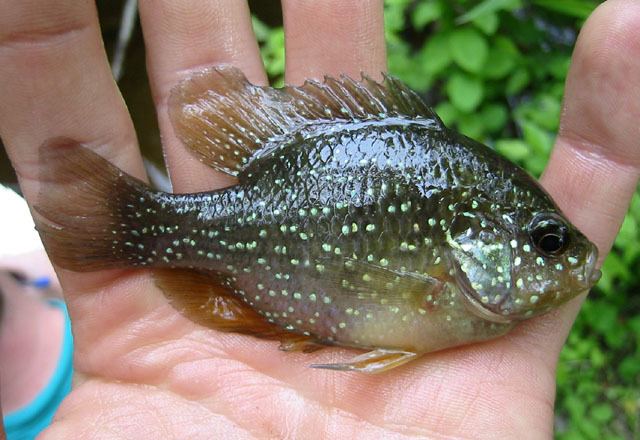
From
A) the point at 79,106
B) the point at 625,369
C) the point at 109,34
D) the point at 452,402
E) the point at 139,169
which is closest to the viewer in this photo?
the point at 452,402

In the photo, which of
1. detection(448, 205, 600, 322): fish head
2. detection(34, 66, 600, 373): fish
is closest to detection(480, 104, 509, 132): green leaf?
detection(34, 66, 600, 373): fish

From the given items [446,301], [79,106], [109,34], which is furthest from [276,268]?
[109,34]

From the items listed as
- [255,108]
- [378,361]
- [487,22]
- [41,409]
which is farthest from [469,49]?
[41,409]

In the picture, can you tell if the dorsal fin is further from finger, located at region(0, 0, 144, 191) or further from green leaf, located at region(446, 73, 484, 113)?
green leaf, located at region(446, 73, 484, 113)

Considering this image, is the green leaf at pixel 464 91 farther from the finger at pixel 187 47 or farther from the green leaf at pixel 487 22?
the finger at pixel 187 47

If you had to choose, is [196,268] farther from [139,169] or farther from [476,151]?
[476,151]
